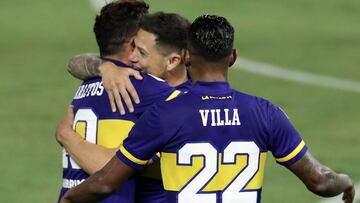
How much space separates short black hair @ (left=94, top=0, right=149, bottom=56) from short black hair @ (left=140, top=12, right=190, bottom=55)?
74 mm

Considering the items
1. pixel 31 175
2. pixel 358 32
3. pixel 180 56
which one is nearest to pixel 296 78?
pixel 358 32

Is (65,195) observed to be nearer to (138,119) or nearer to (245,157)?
(138,119)

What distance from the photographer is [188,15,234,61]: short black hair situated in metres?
7.36

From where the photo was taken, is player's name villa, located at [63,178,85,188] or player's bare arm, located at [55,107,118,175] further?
player's name villa, located at [63,178,85,188]

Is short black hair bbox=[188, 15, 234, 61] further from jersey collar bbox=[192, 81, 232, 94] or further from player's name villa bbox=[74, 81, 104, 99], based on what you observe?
player's name villa bbox=[74, 81, 104, 99]

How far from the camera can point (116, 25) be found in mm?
8234

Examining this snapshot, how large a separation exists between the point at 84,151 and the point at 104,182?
2.02 ft

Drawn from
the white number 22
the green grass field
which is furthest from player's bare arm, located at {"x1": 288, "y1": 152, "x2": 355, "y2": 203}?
the green grass field

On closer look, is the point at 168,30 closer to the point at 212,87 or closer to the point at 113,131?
the point at 113,131

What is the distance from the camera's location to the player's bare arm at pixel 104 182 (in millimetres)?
7477

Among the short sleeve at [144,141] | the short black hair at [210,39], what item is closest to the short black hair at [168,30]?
the short black hair at [210,39]

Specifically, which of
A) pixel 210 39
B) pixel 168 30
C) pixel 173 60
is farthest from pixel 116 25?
pixel 210 39

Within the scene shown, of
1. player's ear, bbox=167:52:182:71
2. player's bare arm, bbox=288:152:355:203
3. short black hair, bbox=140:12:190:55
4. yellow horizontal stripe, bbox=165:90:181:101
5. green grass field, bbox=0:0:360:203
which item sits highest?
short black hair, bbox=140:12:190:55

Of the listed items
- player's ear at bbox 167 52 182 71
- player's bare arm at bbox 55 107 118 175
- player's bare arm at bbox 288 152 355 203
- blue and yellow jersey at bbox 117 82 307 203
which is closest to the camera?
blue and yellow jersey at bbox 117 82 307 203
